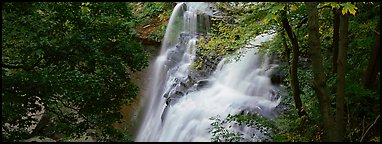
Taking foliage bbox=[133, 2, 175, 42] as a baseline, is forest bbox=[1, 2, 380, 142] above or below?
below

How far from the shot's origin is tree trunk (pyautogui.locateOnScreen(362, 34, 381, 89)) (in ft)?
19.4

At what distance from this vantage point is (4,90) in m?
5.67

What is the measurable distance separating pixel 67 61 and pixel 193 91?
5967 mm

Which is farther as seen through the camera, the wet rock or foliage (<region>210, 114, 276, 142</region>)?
the wet rock

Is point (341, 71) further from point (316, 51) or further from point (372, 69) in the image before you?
point (372, 69)

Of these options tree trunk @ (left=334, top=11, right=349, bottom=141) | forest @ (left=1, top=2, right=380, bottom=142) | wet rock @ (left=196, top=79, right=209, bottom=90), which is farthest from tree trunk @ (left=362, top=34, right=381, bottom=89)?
wet rock @ (left=196, top=79, right=209, bottom=90)

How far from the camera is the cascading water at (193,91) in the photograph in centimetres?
1030

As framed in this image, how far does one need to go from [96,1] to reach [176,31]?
356 inches

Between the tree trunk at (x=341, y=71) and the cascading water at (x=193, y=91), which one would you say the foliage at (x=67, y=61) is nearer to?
the cascading water at (x=193, y=91)

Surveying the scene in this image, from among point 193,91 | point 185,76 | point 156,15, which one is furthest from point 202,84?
point 156,15

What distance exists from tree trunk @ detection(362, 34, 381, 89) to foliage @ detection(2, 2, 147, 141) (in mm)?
4186

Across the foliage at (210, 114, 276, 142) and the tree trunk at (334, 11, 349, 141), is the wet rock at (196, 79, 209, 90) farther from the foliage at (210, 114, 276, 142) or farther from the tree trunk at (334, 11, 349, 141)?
the tree trunk at (334, 11, 349, 141)

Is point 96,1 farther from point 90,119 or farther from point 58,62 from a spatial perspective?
point 90,119

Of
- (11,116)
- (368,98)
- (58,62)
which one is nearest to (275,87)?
(368,98)
